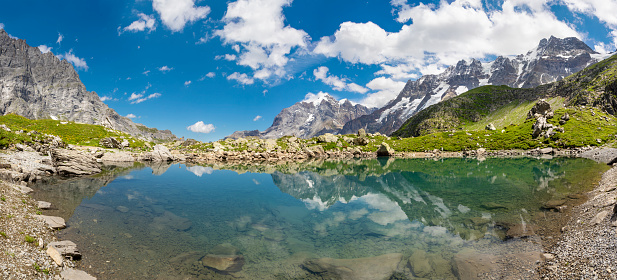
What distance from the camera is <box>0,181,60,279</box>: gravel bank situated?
36.6 ft

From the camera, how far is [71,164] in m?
45.8

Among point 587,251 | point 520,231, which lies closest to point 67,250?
point 587,251

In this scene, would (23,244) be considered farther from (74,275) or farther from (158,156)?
(158,156)

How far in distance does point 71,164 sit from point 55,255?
4507cm

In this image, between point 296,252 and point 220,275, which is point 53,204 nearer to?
point 220,275

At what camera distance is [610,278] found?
10.9 m

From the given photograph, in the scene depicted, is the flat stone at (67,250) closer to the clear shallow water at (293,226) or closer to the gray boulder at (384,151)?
the clear shallow water at (293,226)

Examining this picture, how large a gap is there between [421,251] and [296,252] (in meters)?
9.33

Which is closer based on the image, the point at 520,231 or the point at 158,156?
the point at 520,231

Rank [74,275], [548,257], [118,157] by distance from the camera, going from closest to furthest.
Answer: [74,275], [548,257], [118,157]

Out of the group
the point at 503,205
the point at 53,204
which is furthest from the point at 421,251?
the point at 53,204

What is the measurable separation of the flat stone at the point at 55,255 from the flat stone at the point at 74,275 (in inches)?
29.9

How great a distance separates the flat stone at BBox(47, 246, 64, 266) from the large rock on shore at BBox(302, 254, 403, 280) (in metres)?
13.9

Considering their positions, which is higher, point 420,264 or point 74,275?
point 74,275
